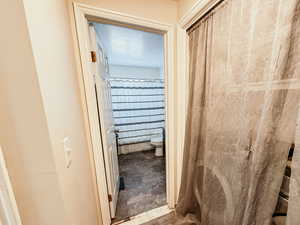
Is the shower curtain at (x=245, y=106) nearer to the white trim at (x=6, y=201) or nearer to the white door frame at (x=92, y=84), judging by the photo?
the white door frame at (x=92, y=84)

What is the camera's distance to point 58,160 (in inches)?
20.6

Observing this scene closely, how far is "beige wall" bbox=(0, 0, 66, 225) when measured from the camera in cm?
41

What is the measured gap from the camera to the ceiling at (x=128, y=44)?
1.62 meters

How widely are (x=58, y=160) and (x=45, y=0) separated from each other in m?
0.71

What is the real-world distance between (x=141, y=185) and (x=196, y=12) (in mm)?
2232

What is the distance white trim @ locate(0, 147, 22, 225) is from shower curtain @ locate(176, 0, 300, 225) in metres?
1.08

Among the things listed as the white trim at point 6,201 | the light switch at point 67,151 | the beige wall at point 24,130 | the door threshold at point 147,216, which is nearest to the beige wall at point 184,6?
the beige wall at point 24,130

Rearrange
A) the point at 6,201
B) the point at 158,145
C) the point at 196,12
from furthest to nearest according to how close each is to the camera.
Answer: the point at 158,145
the point at 196,12
the point at 6,201

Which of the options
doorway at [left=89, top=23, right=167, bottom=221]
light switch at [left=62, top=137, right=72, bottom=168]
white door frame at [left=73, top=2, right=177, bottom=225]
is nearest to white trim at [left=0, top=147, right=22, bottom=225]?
light switch at [left=62, top=137, right=72, bottom=168]

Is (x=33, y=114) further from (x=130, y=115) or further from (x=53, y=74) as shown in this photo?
(x=130, y=115)

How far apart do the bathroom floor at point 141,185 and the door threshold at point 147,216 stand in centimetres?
4

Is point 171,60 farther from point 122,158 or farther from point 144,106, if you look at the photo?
point 122,158

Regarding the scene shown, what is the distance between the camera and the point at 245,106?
761 millimetres

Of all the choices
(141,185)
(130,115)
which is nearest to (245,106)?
(141,185)
